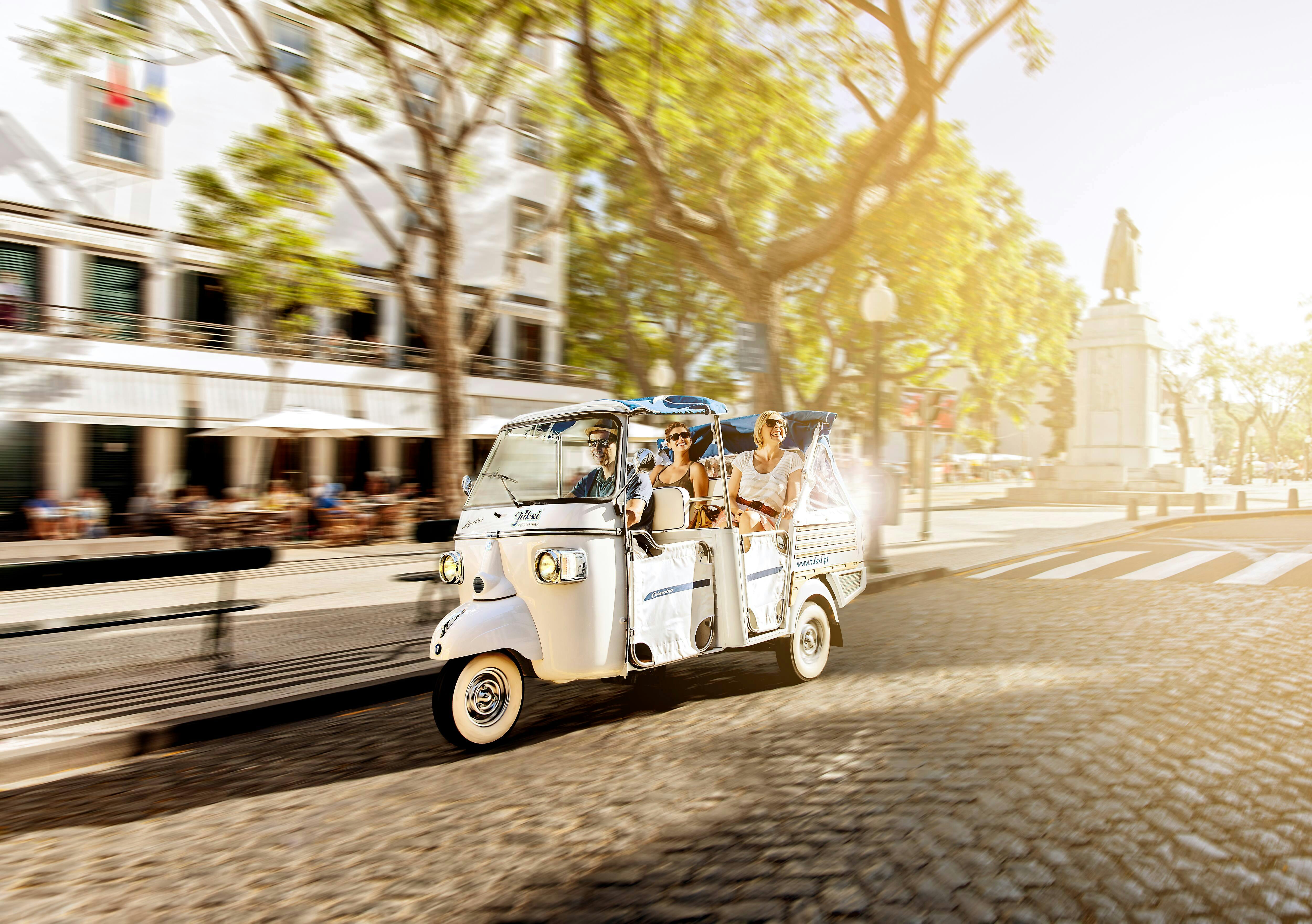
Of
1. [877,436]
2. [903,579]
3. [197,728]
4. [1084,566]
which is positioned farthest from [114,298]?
[1084,566]

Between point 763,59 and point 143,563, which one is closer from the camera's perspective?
point 143,563

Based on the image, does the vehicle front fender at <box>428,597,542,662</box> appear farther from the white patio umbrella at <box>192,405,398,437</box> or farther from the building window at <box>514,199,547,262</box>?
the building window at <box>514,199,547,262</box>

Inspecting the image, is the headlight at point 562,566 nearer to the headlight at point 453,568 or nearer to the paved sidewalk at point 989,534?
the headlight at point 453,568

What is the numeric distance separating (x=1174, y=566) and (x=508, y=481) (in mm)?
11787

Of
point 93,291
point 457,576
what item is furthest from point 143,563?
point 93,291

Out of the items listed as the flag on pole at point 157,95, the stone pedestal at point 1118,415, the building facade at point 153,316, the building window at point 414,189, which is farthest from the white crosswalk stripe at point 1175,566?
the flag on pole at point 157,95

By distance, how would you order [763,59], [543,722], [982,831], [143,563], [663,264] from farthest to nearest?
1. [663,264]
2. [763,59]
3. [143,563]
4. [543,722]
5. [982,831]

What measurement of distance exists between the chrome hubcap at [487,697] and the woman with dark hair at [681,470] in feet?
6.34

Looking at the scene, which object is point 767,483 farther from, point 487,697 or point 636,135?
point 636,135

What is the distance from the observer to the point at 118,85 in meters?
20.1

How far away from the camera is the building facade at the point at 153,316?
1881 centimetres

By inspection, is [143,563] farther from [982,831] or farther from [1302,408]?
[1302,408]

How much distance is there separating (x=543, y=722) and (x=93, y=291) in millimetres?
19340

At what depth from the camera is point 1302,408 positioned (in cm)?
6284
